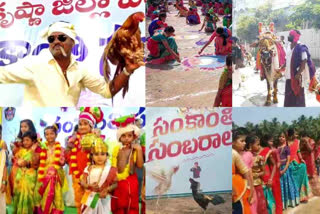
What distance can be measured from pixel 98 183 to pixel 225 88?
4.04 ft

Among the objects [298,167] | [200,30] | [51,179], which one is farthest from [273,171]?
[51,179]

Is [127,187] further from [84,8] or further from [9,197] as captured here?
[84,8]

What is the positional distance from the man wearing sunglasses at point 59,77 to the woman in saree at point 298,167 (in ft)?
4.46

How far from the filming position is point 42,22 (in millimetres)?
3553

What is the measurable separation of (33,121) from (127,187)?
90cm

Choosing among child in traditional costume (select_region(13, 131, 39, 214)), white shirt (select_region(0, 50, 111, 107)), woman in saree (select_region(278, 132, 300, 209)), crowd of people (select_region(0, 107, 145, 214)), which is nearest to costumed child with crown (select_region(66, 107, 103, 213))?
crowd of people (select_region(0, 107, 145, 214))

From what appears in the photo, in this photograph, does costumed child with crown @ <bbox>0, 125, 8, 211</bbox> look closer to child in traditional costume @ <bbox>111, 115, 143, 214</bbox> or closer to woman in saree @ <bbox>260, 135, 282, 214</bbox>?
child in traditional costume @ <bbox>111, 115, 143, 214</bbox>

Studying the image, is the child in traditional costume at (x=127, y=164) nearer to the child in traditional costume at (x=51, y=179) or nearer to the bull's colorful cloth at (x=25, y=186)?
the child in traditional costume at (x=51, y=179)

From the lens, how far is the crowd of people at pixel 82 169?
3.48 metres

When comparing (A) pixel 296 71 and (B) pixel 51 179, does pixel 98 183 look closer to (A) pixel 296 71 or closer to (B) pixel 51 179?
(B) pixel 51 179

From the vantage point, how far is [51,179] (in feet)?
11.5

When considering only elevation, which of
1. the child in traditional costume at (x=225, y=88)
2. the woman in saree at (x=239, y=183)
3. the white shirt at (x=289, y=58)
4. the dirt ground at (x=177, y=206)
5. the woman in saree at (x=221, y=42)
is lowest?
the dirt ground at (x=177, y=206)

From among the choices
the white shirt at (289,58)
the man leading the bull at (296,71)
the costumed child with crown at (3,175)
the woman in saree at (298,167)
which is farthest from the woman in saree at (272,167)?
the costumed child with crown at (3,175)

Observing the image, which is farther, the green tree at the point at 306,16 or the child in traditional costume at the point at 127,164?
the green tree at the point at 306,16
